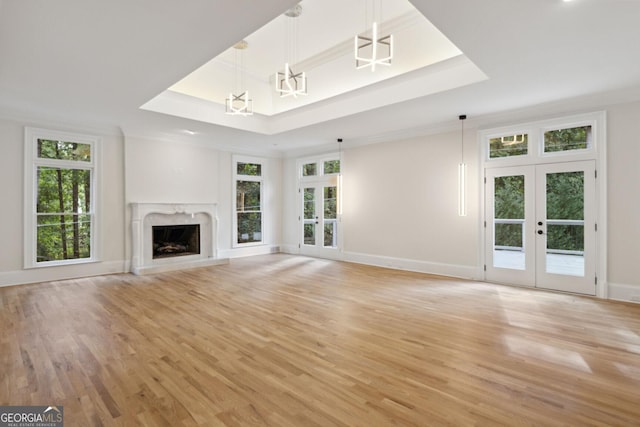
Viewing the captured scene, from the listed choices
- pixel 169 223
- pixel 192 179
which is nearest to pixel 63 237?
pixel 169 223

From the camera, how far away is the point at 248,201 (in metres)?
8.98

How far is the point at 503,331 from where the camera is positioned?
11.4ft

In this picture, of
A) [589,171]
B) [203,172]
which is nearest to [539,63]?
[589,171]

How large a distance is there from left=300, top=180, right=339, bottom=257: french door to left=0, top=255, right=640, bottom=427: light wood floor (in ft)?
11.4

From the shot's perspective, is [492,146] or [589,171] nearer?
[589,171]

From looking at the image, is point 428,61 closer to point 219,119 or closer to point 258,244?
point 219,119

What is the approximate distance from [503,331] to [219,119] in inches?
230

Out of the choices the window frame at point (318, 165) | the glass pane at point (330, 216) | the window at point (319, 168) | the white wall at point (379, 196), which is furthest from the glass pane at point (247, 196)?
the glass pane at point (330, 216)

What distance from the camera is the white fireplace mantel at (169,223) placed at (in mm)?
6707

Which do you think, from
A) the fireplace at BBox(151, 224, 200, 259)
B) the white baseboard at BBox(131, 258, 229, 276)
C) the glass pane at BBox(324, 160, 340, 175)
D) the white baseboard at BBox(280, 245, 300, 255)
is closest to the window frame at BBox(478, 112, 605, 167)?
the glass pane at BBox(324, 160, 340, 175)

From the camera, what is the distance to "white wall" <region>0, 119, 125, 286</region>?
5.45m

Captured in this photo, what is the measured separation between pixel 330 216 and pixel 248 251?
2.50 m

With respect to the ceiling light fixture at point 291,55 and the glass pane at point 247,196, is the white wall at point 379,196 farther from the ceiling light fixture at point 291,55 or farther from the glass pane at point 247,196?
the ceiling light fixture at point 291,55

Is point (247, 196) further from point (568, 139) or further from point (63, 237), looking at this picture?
point (568, 139)
